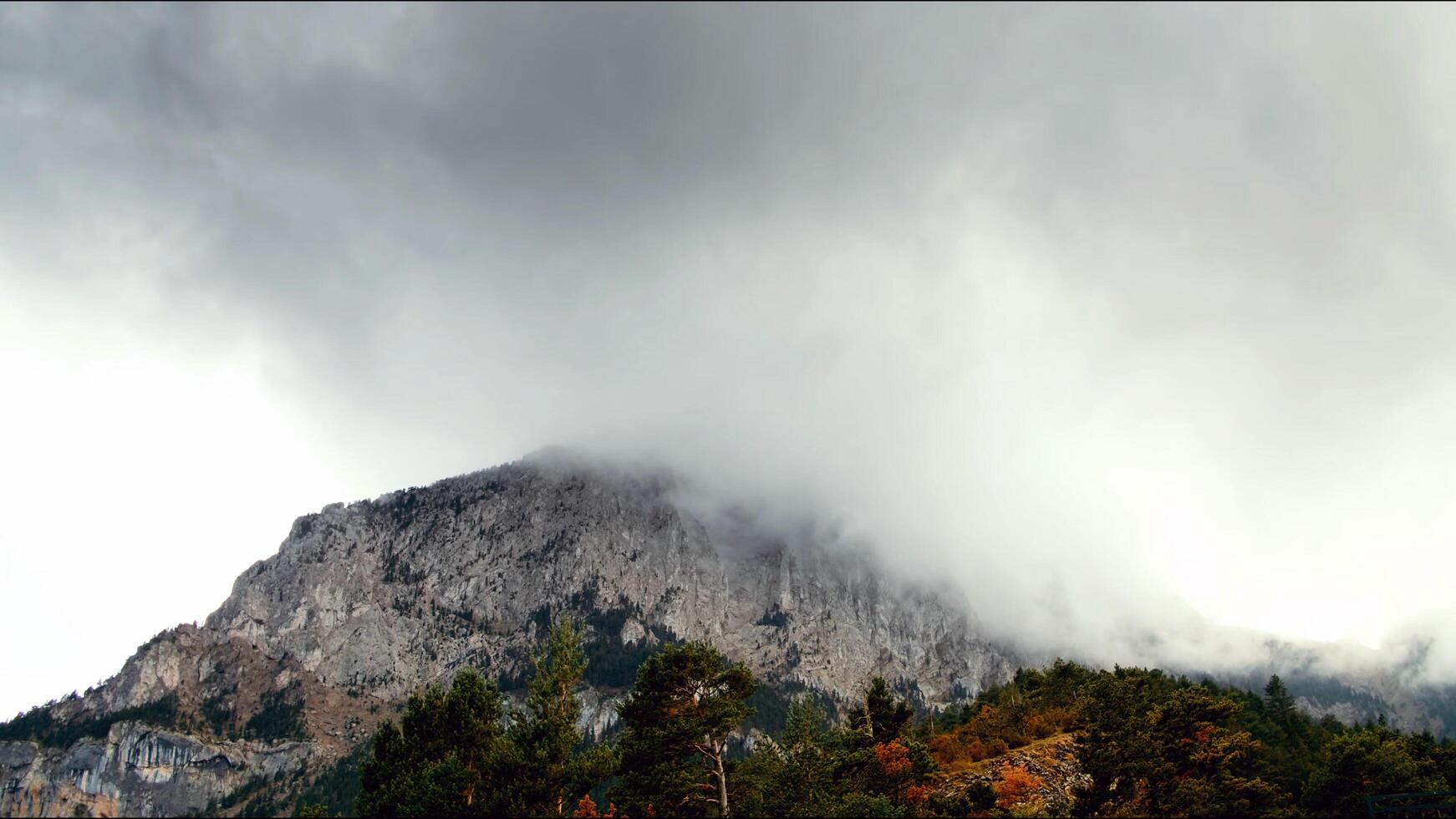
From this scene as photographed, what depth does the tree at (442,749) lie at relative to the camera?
45312 mm

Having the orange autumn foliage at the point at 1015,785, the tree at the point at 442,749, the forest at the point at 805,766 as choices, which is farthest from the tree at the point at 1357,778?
the tree at the point at 442,749

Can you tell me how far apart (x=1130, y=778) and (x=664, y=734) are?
1227 inches

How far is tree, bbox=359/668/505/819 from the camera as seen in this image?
149 ft

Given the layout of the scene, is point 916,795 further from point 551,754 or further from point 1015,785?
point 551,754

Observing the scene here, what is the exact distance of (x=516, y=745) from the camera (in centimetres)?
4681

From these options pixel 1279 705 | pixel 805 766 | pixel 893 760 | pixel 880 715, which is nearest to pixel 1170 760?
pixel 893 760

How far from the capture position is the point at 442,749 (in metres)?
52.6

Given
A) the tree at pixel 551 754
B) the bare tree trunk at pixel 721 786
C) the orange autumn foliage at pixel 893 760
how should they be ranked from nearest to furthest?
the tree at pixel 551 754
the bare tree trunk at pixel 721 786
the orange autumn foliage at pixel 893 760

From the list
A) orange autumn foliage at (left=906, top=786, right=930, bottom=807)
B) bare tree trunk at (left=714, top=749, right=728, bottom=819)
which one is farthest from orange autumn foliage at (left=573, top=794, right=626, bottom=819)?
orange autumn foliage at (left=906, top=786, right=930, bottom=807)

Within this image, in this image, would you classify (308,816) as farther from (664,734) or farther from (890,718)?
(890,718)

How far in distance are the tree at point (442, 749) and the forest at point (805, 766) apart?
0.39ft

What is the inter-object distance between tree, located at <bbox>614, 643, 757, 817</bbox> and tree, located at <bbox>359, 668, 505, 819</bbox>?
8.56m

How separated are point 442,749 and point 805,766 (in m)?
26.0

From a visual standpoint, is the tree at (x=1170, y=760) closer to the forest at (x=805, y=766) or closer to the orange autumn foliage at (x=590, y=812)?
the forest at (x=805, y=766)
